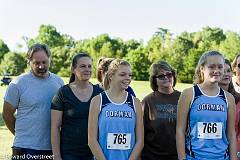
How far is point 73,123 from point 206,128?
54.6 inches

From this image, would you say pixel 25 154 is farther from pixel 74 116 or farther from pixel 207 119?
pixel 207 119

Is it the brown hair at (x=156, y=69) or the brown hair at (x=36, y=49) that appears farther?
the brown hair at (x=156, y=69)

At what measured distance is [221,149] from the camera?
418 cm

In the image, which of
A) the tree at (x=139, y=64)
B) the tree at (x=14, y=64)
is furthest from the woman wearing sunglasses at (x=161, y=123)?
the tree at (x=14, y=64)

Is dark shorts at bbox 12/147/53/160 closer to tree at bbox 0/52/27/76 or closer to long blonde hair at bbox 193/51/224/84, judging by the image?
long blonde hair at bbox 193/51/224/84

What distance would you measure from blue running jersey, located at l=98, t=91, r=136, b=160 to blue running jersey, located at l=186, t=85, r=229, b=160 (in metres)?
0.59

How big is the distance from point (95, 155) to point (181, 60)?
5433cm

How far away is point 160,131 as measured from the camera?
4.75m

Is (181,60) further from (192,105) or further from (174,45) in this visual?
(192,105)

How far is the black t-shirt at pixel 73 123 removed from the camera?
4.50 m

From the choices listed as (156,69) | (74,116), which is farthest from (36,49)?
(156,69)

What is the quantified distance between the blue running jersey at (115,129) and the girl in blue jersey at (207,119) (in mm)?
499

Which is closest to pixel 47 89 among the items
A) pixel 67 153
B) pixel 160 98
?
pixel 67 153

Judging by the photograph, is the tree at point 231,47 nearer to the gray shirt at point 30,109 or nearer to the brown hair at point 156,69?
the brown hair at point 156,69
